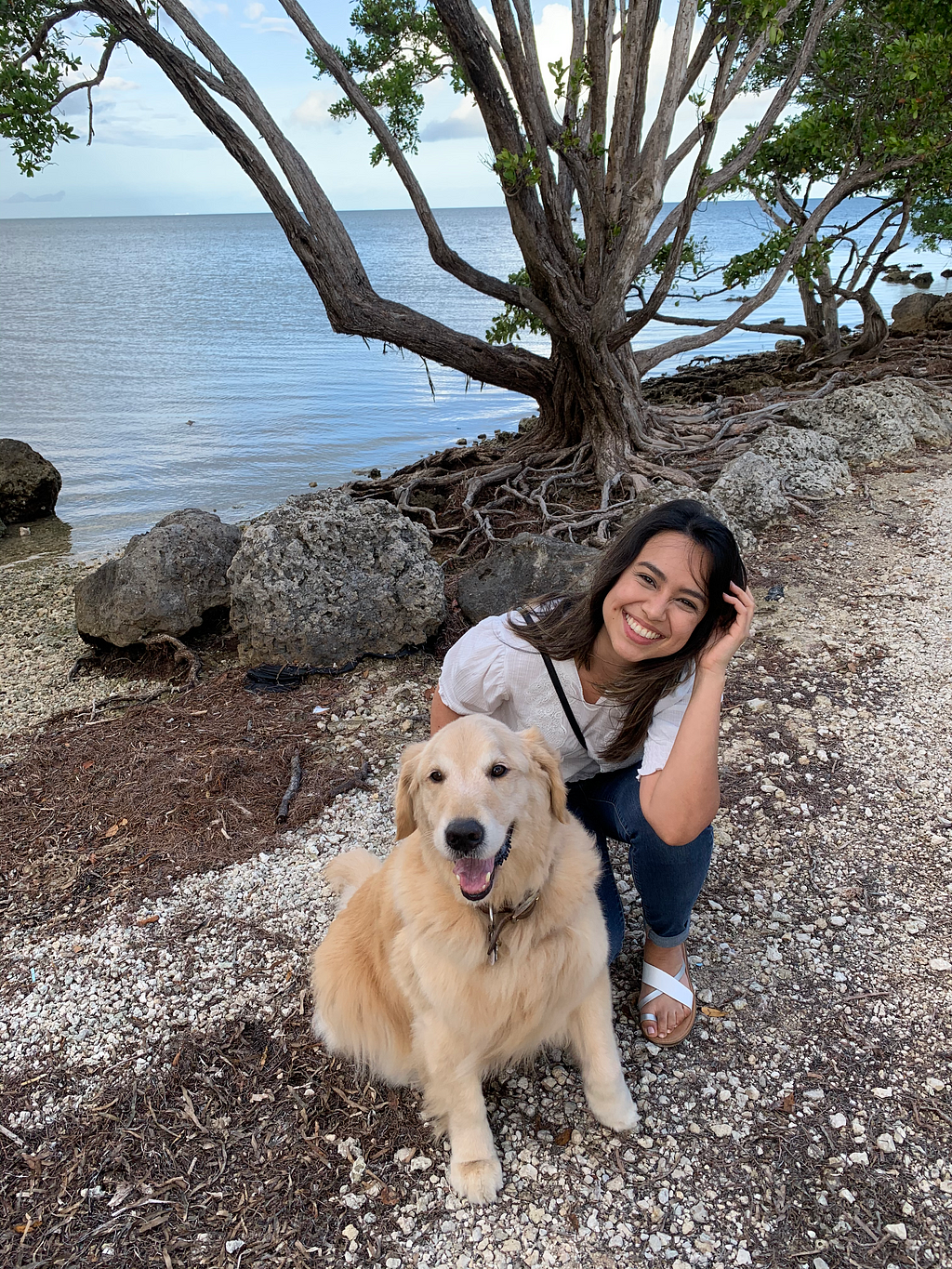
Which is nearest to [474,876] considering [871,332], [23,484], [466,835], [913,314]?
[466,835]

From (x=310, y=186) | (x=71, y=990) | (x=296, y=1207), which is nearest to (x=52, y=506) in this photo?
(x=310, y=186)

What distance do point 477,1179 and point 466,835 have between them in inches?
42.4

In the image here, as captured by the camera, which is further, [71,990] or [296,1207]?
[71,990]

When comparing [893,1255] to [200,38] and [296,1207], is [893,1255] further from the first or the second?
[200,38]

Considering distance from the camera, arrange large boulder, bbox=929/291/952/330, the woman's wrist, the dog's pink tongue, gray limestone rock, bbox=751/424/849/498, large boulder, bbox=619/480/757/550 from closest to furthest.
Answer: the dog's pink tongue
the woman's wrist
large boulder, bbox=619/480/757/550
gray limestone rock, bbox=751/424/849/498
large boulder, bbox=929/291/952/330

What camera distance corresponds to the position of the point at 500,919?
222cm

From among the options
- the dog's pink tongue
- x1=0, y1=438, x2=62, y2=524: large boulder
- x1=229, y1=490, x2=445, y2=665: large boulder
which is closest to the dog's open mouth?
the dog's pink tongue

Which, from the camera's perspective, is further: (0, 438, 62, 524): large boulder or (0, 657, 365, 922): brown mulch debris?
(0, 438, 62, 524): large boulder

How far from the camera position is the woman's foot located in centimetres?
262

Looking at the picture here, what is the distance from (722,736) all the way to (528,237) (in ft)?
16.2

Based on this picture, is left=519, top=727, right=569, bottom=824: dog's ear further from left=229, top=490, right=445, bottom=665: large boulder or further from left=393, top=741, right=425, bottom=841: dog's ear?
left=229, top=490, right=445, bottom=665: large boulder

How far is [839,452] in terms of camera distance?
767 centimetres

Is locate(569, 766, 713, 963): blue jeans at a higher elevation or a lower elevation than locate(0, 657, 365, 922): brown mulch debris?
higher

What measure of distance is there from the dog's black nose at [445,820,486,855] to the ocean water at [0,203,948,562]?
8184mm
